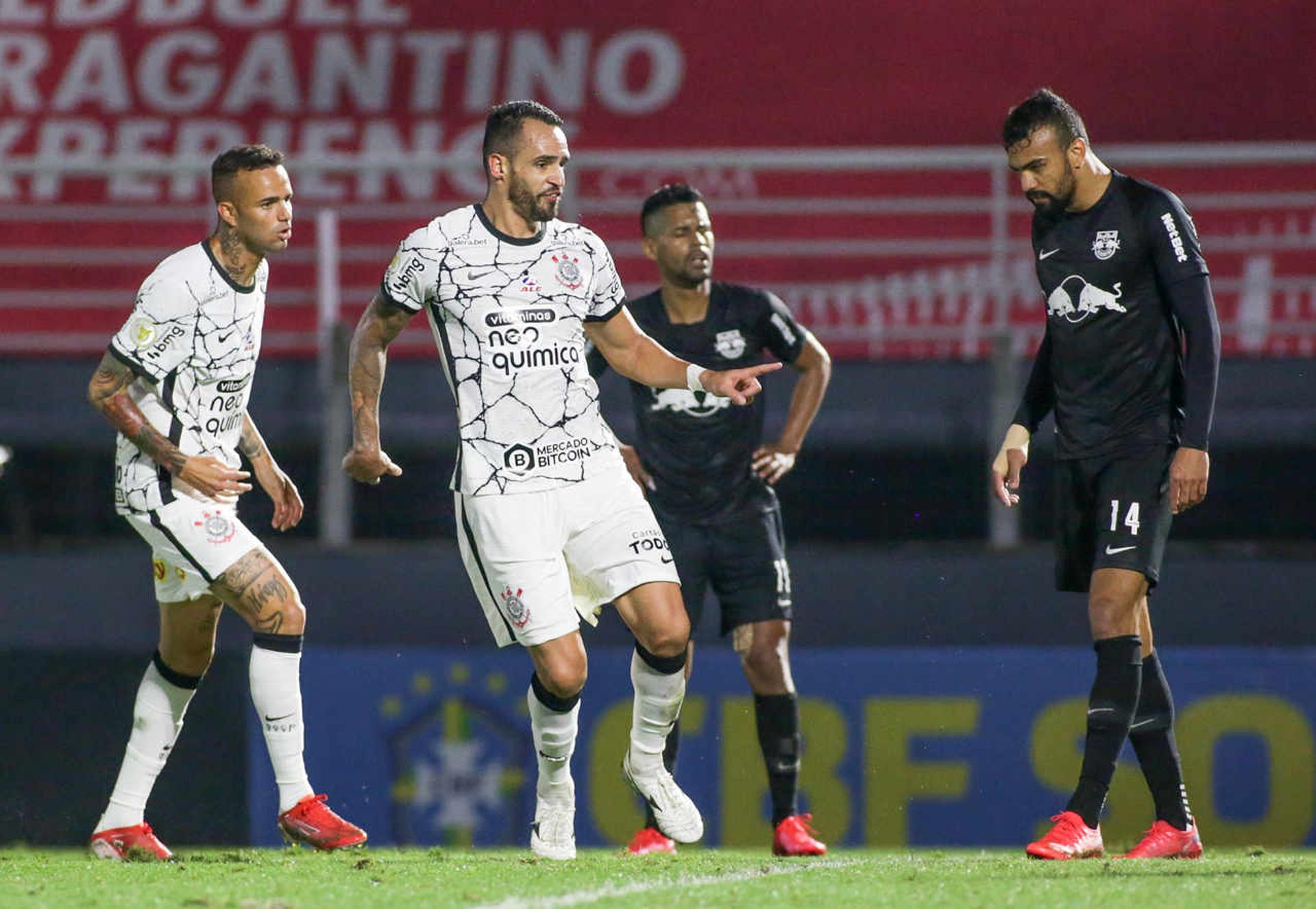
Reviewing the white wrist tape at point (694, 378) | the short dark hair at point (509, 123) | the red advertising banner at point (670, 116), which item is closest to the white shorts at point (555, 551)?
the white wrist tape at point (694, 378)

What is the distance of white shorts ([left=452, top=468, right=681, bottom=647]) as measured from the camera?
6.16 m

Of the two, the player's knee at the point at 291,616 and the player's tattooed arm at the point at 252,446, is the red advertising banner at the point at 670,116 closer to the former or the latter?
the player's tattooed arm at the point at 252,446

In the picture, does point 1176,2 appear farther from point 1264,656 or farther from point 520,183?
point 520,183

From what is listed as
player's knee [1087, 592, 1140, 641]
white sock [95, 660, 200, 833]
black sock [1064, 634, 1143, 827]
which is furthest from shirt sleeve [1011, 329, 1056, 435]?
white sock [95, 660, 200, 833]

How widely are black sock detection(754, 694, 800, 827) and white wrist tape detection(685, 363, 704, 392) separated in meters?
1.49

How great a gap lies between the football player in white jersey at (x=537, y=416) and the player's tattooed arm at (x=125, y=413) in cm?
62

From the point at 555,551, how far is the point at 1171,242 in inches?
82.2

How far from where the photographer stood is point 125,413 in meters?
6.35

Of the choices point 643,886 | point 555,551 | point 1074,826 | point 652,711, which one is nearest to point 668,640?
point 652,711

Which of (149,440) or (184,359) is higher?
(184,359)

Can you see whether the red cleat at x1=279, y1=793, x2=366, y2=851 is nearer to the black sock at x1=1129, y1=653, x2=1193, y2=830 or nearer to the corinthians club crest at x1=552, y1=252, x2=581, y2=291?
the corinthians club crest at x1=552, y1=252, x2=581, y2=291

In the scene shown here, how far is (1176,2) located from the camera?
1128cm

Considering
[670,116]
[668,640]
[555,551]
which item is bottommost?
[668,640]

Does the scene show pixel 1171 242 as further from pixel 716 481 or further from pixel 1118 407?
pixel 716 481
